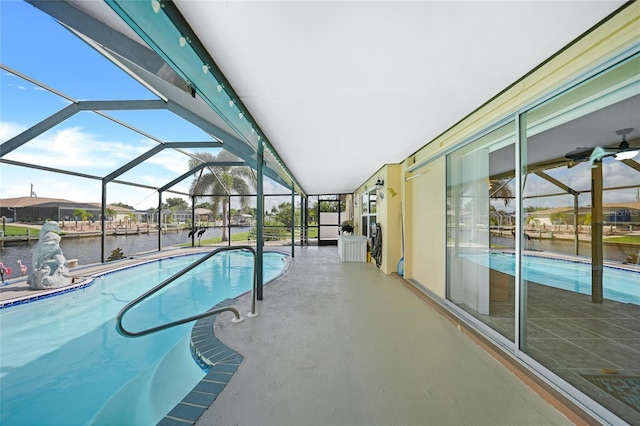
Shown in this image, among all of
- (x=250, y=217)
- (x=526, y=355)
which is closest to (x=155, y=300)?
(x=526, y=355)

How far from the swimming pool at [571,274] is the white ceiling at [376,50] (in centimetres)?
178

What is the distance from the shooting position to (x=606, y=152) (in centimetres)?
343

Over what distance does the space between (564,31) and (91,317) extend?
6890 millimetres

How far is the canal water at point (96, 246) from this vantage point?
19.4 feet

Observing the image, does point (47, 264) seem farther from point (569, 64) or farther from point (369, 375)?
point (569, 64)

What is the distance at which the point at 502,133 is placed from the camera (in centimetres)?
248

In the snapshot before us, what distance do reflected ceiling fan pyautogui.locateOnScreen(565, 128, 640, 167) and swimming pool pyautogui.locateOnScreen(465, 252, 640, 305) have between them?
175 centimetres

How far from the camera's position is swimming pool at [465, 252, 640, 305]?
8.95ft

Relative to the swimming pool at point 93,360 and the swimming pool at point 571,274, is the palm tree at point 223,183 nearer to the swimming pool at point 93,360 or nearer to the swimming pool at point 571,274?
the swimming pool at point 93,360

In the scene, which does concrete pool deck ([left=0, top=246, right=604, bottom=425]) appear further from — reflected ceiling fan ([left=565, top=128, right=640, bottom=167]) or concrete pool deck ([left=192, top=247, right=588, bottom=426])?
reflected ceiling fan ([left=565, top=128, right=640, bottom=167])

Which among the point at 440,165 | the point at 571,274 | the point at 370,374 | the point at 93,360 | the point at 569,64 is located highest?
the point at 569,64

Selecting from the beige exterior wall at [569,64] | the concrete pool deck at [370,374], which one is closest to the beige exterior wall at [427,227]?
the concrete pool deck at [370,374]

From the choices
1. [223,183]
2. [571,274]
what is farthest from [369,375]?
[223,183]

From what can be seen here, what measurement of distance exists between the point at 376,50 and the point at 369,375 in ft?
8.51
